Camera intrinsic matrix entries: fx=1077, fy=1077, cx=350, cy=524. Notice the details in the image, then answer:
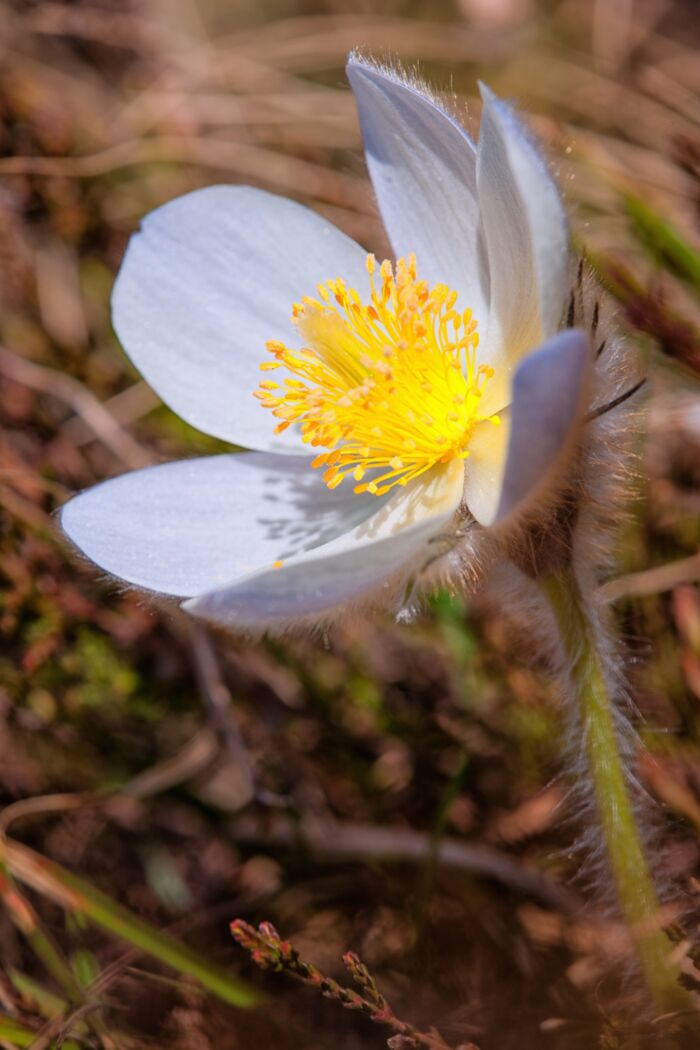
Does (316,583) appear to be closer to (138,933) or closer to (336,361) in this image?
(336,361)

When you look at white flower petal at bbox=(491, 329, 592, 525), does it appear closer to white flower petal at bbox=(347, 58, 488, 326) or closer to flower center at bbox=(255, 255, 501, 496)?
flower center at bbox=(255, 255, 501, 496)

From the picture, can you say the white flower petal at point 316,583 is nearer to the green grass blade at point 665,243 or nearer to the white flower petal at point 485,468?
the white flower petal at point 485,468

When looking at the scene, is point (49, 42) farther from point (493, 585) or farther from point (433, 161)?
point (493, 585)

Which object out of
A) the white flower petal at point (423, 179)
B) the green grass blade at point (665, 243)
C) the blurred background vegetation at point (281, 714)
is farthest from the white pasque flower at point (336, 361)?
the green grass blade at point (665, 243)

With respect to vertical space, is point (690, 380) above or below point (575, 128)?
below

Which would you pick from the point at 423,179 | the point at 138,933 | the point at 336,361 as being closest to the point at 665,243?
the point at 423,179

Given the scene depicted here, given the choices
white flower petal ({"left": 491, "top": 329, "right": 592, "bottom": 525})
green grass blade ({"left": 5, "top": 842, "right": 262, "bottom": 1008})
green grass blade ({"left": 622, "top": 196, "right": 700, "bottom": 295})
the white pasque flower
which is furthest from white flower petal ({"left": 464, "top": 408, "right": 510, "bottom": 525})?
green grass blade ({"left": 5, "top": 842, "right": 262, "bottom": 1008})

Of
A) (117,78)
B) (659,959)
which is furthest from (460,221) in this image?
(117,78)
